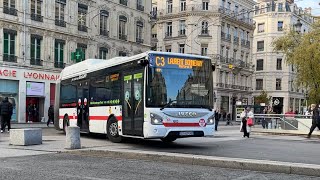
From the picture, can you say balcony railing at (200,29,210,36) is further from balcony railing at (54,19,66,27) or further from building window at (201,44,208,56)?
balcony railing at (54,19,66,27)

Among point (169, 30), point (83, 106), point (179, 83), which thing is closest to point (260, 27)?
point (169, 30)

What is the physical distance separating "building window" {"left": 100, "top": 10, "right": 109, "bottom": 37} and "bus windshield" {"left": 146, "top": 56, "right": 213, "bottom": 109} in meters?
30.1

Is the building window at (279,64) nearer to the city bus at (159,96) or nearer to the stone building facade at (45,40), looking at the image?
the stone building facade at (45,40)

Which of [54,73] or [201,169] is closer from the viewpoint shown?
[201,169]

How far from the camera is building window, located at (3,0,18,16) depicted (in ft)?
111

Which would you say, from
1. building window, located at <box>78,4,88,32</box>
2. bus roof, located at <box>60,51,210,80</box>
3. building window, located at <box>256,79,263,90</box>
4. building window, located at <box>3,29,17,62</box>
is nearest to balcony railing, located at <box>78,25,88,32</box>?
building window, located at <box>78,4,88,32</box>

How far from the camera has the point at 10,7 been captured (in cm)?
3416

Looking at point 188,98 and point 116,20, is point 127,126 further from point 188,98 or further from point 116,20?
point 116,20

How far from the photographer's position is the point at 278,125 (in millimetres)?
24828

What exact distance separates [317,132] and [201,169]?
15434 mm

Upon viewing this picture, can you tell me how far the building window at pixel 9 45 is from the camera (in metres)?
33.9

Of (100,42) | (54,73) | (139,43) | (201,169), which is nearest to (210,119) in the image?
(201,169)

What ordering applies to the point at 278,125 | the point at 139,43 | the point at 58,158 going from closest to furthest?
the point at 58,158, the point at 278,125, the point at 139,43

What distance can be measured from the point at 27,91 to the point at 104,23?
11.6 meters
